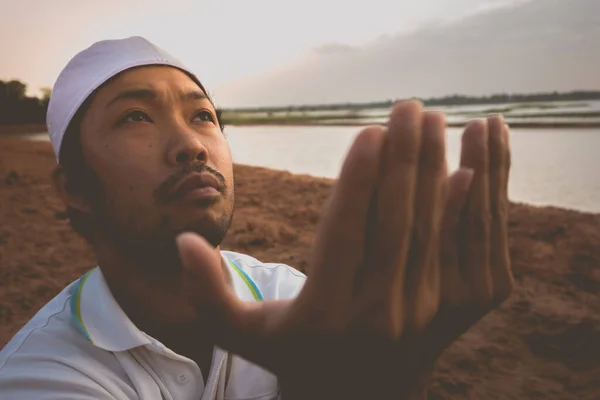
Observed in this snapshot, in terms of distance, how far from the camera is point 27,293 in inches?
136

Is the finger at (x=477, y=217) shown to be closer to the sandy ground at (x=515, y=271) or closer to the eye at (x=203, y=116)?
the eye at (x=203, y=116)

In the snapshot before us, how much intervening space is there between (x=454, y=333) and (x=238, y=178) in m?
7.10

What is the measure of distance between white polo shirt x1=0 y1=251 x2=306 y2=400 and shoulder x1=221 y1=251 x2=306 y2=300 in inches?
12.4

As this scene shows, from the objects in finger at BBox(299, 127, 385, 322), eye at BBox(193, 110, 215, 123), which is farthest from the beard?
finger at BBox(299, 127, 385, 322)

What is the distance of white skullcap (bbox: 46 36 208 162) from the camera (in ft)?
4.77

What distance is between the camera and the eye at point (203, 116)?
4.88 feet

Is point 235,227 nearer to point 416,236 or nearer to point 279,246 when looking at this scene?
point 279,246

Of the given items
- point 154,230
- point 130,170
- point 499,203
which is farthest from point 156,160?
point 499,203

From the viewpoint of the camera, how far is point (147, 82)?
1.42 m

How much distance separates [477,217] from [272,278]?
3.46 feet

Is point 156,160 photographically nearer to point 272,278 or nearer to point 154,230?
point 154,230

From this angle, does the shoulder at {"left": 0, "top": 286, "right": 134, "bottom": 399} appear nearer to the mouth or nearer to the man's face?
the man's face

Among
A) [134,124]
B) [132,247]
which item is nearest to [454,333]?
[132,247]

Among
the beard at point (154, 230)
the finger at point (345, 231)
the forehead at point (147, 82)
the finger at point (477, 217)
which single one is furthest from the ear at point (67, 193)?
the finger at point (477, 217)
